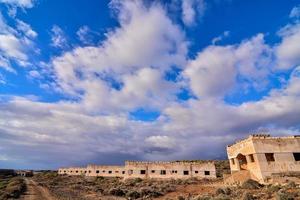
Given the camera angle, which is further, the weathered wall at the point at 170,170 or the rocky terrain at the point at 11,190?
the weathered wall at the point at 170,170

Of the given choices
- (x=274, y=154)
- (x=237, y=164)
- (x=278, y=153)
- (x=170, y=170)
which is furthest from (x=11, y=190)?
(x=278, y=153)

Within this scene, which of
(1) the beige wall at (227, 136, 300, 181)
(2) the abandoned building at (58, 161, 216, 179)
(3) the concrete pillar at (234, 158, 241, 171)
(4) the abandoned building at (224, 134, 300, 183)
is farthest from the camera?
(2) the abandoned building at (58, 161, 216, 179)

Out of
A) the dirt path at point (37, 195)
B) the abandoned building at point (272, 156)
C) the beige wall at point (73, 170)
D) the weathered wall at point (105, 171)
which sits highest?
the beige wall at point (73, 170)

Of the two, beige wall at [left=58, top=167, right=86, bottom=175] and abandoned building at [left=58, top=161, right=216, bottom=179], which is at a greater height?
beige wall at [left=58, top=167, right=86, bottom=175]

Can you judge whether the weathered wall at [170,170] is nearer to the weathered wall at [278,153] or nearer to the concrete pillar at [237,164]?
the concrete pillar at [237,164]

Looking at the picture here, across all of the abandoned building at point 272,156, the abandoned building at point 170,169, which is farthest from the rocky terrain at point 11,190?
the abandoned building at point 272,156

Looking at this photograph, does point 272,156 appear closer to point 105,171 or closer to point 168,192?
point 168,192

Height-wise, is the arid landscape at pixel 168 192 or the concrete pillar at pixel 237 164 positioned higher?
the concrete pillar at pixel 237 164

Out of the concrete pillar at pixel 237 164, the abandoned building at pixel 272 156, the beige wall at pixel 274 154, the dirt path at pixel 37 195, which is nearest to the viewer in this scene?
the dirt path at pixel 37 195

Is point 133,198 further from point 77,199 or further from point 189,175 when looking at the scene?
point 189,175

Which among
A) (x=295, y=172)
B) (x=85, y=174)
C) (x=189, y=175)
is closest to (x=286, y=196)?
(x=295, y=172)

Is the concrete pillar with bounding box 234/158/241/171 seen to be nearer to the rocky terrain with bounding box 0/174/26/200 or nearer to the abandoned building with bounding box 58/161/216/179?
the abandoned building with bounding box 58/161/216/179

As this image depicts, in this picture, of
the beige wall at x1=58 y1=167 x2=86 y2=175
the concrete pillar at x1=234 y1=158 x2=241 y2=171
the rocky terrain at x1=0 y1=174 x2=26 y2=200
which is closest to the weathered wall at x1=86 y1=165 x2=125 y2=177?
the beige wall at x1=58 y1=167 x2=86 y2=175

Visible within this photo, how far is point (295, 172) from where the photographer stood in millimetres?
29078
